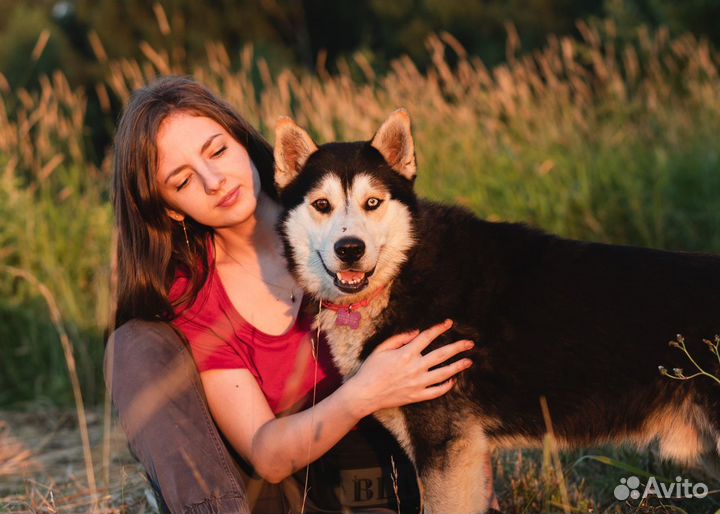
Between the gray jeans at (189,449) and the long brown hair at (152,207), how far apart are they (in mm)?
157

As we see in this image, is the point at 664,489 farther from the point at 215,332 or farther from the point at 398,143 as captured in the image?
the point at 215,332

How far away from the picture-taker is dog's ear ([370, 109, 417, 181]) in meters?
2.79

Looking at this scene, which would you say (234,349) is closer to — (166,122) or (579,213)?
(166,122)

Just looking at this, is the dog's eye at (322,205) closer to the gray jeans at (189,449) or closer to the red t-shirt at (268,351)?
the red t-shirt at (268,351)

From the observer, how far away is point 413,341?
2.64m

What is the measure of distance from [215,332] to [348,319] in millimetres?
597

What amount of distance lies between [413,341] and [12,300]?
12.2ft

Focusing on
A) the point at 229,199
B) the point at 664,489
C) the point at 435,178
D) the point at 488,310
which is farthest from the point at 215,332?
the point at 435,178

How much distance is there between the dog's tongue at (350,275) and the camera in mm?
2683

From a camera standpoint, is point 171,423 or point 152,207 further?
point 152,207

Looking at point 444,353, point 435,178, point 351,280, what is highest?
point 435,178

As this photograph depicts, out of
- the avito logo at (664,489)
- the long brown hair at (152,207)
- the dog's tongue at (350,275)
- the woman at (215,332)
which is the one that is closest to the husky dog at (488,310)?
the dog's tongue at (350,275)

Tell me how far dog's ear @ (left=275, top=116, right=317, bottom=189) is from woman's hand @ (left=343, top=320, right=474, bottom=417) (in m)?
0.77

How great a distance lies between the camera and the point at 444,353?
8.44 ft
